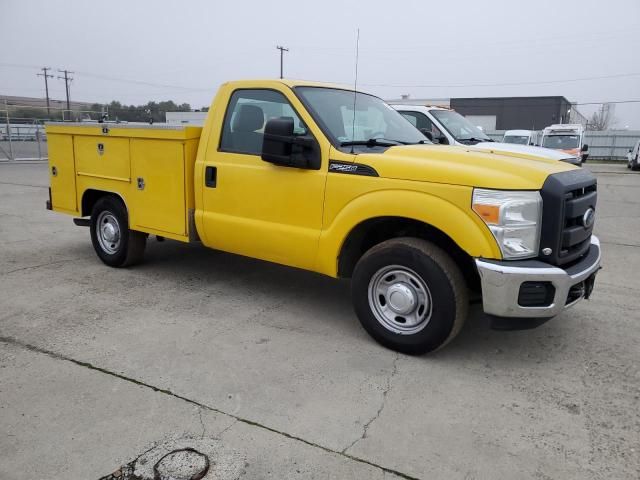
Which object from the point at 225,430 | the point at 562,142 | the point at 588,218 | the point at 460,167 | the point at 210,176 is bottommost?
the point at 225,430

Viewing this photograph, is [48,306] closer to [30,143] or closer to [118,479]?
[118,479]

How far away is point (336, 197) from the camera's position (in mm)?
4223

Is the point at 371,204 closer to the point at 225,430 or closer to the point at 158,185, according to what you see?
the point at 225,430

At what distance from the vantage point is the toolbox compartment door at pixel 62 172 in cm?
632

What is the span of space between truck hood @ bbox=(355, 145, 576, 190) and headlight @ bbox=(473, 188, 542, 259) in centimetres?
6

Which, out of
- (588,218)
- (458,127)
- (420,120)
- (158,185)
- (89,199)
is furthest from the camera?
(458,127)

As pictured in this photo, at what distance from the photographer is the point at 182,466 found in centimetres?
270

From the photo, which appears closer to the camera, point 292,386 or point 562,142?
point 292,386

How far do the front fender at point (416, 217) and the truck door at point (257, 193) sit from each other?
181 millimetres

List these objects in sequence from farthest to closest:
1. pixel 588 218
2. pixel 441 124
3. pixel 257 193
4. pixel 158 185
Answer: pixel 441 124, pixel 158 185, pixel 257 193, pixel 588 218

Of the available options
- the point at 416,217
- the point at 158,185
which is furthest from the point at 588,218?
the point at 158,185

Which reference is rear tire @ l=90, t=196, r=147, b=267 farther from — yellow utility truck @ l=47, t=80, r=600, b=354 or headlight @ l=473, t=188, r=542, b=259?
headlight @ l=473, t=188, r=542, b=259

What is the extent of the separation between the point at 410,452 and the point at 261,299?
268 cm

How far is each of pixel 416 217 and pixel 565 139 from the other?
21517 mm
